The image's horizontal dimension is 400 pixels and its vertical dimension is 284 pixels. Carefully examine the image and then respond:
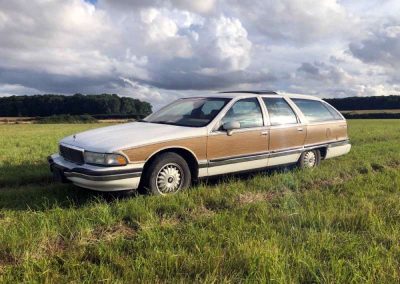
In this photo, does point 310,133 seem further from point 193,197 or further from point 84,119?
point 84,119

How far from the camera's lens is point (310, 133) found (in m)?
7.54

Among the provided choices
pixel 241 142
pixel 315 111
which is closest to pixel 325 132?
pixel 315 111

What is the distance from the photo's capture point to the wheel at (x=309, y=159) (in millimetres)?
7473

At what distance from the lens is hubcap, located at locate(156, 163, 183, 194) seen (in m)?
5.43

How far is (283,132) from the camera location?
698 centimetres

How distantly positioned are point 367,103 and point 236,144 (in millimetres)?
75242

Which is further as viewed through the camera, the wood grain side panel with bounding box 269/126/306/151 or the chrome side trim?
the wood grain side panel with bounding box 269/126/306/151

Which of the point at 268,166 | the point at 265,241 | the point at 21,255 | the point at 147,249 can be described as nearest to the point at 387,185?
the point at 268,166

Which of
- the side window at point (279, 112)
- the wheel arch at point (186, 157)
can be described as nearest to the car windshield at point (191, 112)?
the wheel arch at point (186, 157)

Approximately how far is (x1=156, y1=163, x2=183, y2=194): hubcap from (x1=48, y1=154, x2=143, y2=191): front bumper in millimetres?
336

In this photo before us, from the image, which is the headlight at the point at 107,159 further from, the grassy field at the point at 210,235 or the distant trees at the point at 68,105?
the distant trees at the point at 68,105

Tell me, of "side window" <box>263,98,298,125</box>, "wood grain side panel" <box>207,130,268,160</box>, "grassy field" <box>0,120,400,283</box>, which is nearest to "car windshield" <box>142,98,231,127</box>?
"wood grain side panel" <box>207,130,268,160</box>

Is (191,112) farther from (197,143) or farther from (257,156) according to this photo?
(257,156)

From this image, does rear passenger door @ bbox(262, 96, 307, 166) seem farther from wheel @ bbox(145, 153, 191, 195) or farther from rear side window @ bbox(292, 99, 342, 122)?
wheel @ bbox(145, 153, 191, 195)
